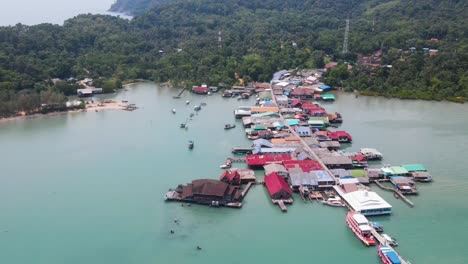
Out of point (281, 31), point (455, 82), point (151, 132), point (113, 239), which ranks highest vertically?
point (281, 31)

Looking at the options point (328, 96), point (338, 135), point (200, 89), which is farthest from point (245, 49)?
point (338, 135)

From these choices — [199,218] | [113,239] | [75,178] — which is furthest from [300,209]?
[75,178]

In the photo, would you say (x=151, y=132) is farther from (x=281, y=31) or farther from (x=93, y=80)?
(x=281, y=31)

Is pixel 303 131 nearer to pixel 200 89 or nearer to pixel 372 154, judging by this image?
pixel 372 154

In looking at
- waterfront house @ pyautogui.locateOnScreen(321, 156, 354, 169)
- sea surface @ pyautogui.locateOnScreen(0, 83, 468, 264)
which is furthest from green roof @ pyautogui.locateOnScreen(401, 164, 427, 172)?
waterfront house @ pyautogui.locateOnScreen(321, 156, 354, 169)

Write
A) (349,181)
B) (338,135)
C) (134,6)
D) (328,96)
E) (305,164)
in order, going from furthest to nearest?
(134,6) → (328,96) → (338,135) → (305,164) → (349,181)

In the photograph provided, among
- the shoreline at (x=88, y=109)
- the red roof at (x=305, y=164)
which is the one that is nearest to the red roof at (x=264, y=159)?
the red roof at (x=305, y=164)

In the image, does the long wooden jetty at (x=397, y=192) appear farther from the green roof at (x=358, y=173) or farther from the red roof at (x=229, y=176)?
the red roof at (x=229, y=176)
